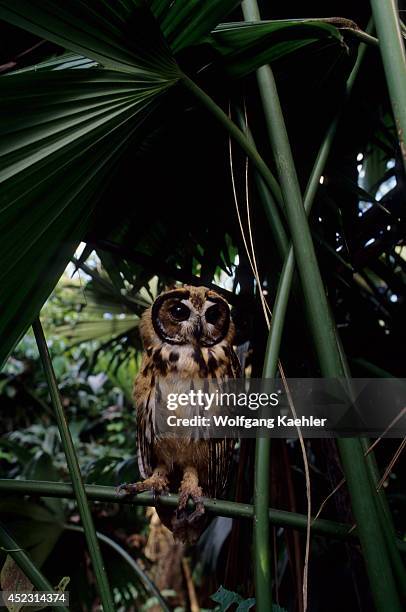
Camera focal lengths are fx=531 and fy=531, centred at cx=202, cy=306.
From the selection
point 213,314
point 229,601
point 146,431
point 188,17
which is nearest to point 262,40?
point 188,17

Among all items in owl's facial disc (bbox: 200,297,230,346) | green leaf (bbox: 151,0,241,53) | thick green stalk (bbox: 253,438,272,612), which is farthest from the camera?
owl's facial disc (bbox: 200,297,230,346)

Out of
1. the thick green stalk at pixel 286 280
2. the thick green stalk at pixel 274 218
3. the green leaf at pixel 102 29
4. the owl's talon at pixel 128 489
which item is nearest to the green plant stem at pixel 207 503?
the owl's talon at pixel 128 489

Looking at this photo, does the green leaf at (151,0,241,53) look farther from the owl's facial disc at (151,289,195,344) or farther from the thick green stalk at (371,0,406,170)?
the owl's facial disc at (151,289,195,344)

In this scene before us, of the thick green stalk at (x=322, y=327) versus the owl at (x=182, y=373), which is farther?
the owl at (x=182, y=373)

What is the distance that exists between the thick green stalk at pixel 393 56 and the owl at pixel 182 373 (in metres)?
0.29

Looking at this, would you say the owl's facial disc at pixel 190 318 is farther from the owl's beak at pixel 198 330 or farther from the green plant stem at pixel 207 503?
the green plant stem at pixel 207 503

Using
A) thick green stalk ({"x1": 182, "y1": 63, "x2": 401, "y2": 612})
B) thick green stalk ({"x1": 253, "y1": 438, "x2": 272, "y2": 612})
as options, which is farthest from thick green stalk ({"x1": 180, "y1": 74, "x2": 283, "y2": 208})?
thick green stalk ({"x1": 253, "y1": 438, "x2": 272, "y2": 612})

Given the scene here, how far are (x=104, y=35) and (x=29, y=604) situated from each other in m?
0.60

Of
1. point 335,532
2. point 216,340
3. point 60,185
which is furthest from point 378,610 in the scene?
point 60,185

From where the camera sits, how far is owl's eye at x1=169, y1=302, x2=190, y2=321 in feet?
2.12

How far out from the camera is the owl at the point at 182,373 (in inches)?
25.5

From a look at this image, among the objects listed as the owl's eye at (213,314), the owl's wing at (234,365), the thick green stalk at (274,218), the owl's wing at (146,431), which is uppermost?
the thick green stalk at (274,218)

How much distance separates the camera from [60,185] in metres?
0.58

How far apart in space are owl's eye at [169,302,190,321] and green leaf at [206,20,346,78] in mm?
292
